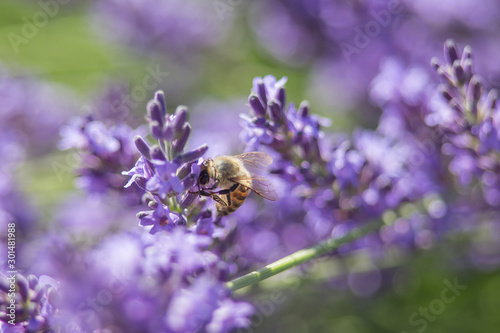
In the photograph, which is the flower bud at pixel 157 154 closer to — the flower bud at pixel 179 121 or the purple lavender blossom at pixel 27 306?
the flower bud at pixel 179 121

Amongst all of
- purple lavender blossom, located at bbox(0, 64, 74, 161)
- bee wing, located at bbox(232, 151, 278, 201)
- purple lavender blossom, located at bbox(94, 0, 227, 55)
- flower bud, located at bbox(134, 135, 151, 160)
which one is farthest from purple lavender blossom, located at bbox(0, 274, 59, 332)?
purple lavender blossom, located at bbox(94, 0, 227, 55)

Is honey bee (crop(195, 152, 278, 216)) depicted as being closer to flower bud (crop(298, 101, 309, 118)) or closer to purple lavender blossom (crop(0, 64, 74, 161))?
flower bud (crop(298, 101, 309, 118))

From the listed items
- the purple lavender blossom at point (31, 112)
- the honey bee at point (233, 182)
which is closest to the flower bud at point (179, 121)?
the honey bee at point (233, 182)

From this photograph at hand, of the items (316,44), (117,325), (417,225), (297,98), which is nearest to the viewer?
(117,325)

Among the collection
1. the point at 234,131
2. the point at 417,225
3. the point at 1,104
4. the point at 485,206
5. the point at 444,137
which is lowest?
the point at 1,104

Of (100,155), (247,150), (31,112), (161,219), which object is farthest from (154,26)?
(161,219)

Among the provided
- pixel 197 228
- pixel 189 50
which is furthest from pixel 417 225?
pixel 189 50

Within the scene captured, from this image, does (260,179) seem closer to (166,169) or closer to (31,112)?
(166,169)

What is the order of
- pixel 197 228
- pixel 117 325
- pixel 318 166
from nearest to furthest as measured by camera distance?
1. pixel 197 228
2. pixel 117 325
3. pixel 318 166

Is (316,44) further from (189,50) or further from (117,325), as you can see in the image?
(117,325)
